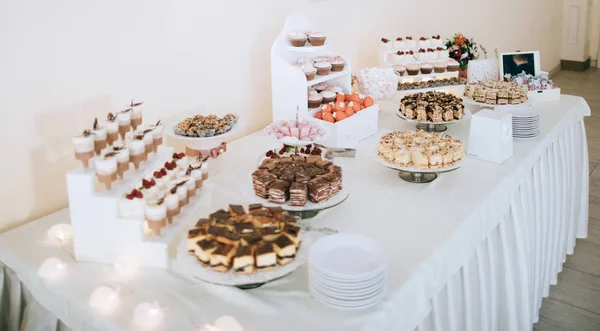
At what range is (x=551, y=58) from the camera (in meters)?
6.79

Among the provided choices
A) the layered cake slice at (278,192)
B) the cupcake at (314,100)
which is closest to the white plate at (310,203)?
the layered cake slice at (278,192)

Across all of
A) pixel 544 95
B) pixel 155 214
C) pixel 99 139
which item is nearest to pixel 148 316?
pixel 155 214

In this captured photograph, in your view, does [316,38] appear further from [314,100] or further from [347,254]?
[347,254]

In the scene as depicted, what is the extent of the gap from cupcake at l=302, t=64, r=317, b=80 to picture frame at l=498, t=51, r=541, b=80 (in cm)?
123

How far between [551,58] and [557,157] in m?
4.99

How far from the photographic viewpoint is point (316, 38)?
223cm

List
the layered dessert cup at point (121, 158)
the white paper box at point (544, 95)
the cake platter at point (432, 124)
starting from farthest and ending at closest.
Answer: the white paper box at point (544, 95) → the cake platter at point (432, 124) → the layered dessert cup at point (121, 158)

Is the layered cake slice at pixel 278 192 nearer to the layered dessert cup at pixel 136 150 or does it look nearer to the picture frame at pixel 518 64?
the layered dessert cup at pixel 136 150

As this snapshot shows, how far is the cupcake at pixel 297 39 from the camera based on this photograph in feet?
7.29

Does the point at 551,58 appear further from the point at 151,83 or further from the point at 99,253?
the point at 99,253

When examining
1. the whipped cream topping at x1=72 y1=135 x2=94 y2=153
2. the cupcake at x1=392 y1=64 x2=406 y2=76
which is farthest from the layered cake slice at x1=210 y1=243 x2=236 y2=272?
the cupcake at x1=392 y1=64 x2=406 y2=76

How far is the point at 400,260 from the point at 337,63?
47.8 inches

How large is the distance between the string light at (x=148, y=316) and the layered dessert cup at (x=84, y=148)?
0.39m

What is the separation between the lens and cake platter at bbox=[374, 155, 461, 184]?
1.71 meters
